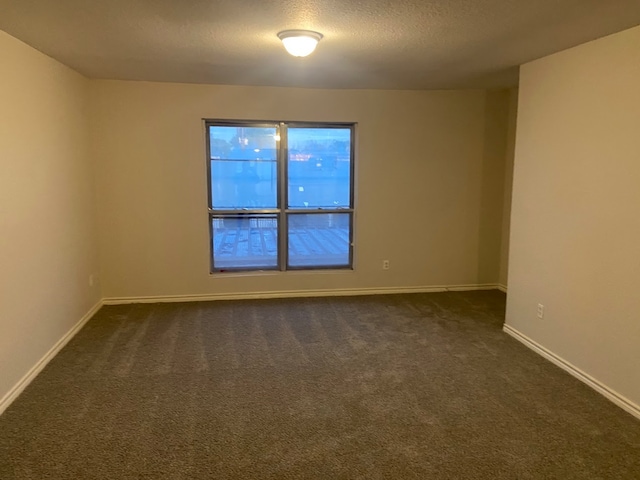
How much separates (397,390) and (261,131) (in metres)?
3.07

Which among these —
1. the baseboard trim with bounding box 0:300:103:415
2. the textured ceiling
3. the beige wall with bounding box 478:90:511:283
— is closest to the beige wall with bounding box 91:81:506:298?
the beige wall with bounding box 478:90:511:283

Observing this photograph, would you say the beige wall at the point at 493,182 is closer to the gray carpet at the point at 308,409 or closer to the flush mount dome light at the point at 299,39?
the gray carpet at the point at 308,409

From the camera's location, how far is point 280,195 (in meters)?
5.06

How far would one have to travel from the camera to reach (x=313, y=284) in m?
5.19

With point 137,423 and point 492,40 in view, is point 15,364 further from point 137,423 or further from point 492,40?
point 492,40

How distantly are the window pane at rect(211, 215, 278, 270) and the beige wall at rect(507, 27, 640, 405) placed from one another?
2.52m

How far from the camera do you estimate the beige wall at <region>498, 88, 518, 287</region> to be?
16.9ft

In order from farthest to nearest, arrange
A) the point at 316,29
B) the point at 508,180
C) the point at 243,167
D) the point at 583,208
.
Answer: the point at 508,180 → the point at 243,167 → the point at 583,208 → the point at 316,29

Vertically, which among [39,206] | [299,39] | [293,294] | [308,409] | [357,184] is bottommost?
[308,409]

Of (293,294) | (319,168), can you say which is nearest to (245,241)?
(293,294)

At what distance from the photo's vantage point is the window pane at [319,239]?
17.1ft

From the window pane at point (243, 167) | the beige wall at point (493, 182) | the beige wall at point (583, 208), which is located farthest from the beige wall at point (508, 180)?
the window pane at point (243, 167)

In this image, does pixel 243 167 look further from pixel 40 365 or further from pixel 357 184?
pixel 40 365

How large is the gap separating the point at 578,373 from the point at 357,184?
109 inches
